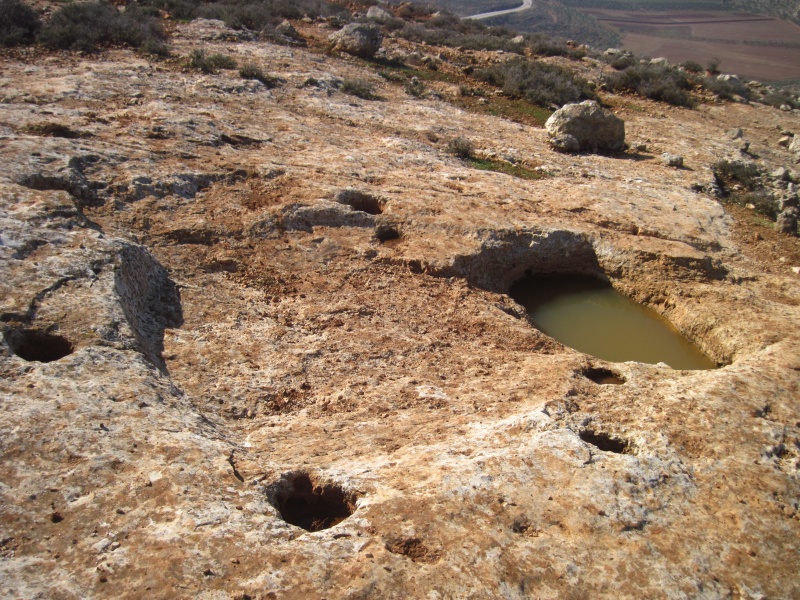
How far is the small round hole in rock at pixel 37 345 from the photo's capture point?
445cm

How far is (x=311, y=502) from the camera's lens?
4047mm

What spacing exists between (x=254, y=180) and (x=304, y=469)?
517 cm

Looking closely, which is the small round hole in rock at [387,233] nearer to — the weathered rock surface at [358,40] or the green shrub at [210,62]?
the green shrub at [210,62]

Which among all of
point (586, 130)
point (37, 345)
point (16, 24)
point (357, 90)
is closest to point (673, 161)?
point (586, 130)

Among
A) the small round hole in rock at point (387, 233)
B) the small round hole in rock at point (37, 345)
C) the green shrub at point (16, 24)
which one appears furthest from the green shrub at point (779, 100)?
the small round hole in rock at point (37, 345)

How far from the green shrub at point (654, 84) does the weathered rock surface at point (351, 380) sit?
10.0m

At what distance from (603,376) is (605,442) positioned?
1.17 meters

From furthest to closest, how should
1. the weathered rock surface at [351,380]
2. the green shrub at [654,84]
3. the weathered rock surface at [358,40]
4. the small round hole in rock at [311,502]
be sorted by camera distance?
the green shrub at [654,84] < the weathered rock surface at [358,40] < the small round hole in rock at [311,502] < the weathered rock surface at [351,380]

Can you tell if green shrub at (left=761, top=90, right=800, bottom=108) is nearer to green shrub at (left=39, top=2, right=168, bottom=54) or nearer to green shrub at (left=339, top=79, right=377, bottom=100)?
green shrub at (left=339, top=79, right=377, bottom=100)

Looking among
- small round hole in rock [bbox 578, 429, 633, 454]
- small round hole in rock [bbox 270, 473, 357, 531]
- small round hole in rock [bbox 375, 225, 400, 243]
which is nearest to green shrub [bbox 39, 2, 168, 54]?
small round hole in rock [bbox 375, 225, 400, 243]

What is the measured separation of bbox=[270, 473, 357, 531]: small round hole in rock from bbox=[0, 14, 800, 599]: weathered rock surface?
25 mm

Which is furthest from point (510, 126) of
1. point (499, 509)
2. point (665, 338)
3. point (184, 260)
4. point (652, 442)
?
point (499, 509)

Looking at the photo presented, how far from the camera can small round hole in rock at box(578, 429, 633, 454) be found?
15.7 ft

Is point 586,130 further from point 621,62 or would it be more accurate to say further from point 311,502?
point 621,62
